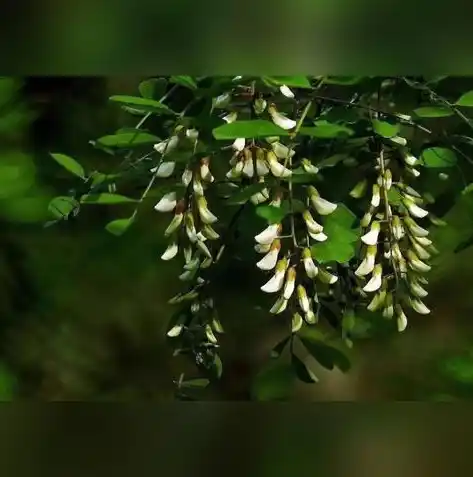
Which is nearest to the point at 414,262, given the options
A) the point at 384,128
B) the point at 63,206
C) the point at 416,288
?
the point at 416,288

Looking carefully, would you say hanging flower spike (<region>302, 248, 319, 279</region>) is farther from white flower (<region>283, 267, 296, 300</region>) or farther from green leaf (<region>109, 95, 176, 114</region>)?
green leaf (<region>109, 95, 176, 114</region>)

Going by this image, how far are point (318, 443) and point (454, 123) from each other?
345mm

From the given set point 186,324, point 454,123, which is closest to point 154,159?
point 186,324

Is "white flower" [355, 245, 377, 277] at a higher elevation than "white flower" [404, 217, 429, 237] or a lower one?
lower

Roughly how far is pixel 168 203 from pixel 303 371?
23 centimetres

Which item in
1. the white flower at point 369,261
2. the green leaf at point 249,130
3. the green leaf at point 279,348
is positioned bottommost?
the green leaf at point 279,348

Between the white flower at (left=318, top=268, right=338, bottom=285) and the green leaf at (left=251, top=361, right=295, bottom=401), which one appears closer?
the white flower at (left=318, top=268, right=338, bottom=285)

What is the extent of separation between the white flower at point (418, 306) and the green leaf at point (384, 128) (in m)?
0.16

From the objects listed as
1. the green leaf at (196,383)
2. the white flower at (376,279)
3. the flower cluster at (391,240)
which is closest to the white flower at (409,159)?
the flower cluster at (391,240)

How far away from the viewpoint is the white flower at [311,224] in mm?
684

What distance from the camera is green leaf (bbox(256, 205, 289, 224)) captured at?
0.69m

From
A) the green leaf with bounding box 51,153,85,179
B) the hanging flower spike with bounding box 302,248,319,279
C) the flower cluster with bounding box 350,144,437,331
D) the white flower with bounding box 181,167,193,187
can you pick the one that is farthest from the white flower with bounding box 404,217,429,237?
the green leaf with bounding box 51,153,85,179

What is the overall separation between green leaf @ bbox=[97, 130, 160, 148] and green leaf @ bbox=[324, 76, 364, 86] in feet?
0.55

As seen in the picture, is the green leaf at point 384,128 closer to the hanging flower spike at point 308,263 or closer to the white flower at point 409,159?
the white flower at point 409,159
